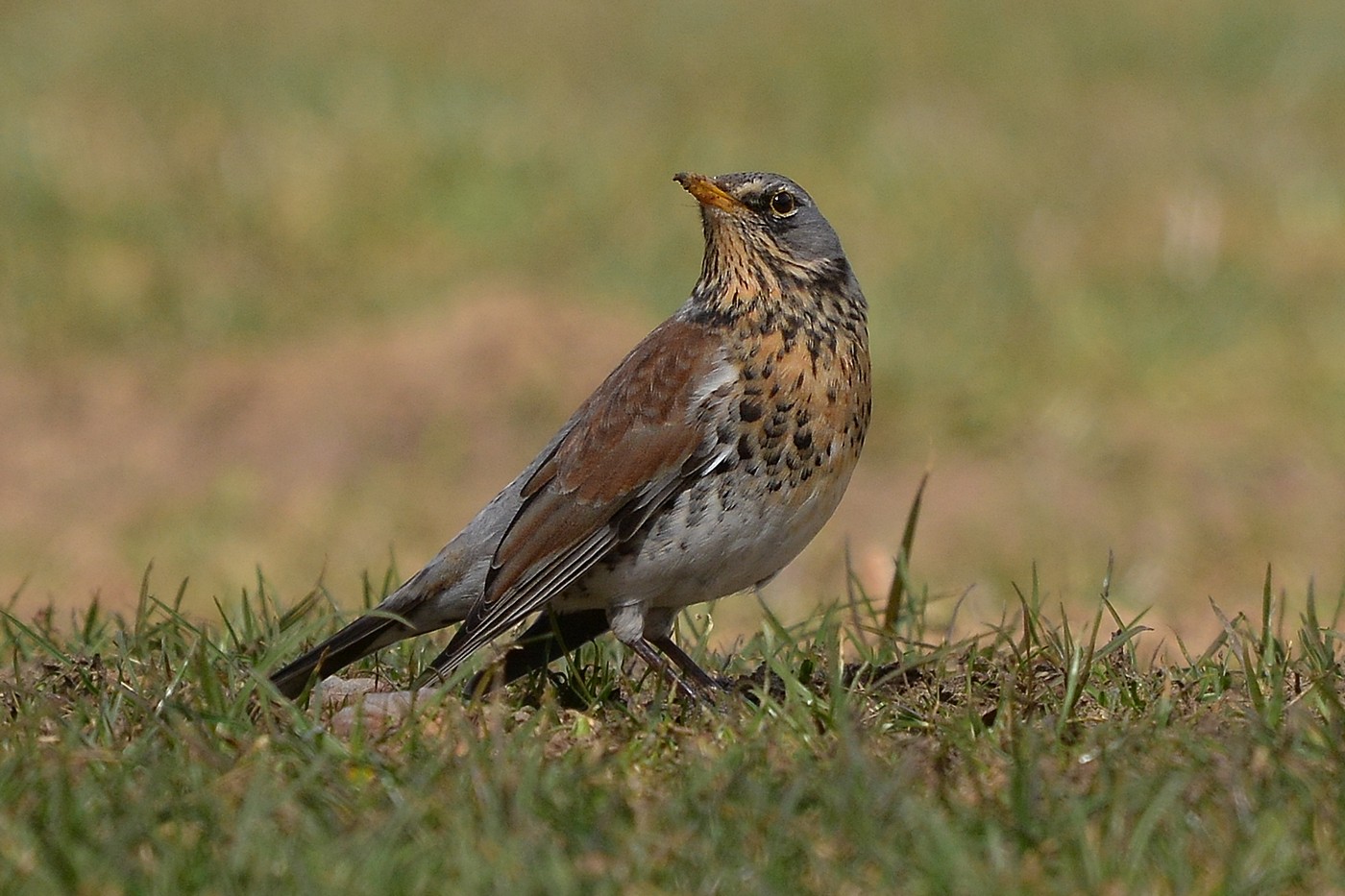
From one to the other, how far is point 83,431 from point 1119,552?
19.1 ft

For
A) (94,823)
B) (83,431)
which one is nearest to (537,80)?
(83,431)

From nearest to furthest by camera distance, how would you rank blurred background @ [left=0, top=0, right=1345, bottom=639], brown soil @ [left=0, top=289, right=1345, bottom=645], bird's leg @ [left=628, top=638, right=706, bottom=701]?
bird's leg @ [left=628, top=638, right=706, bottom=701]
brown soil @ [left=0, top=289, right=1345, bottom=645]
blurred background @ [left=0, top=0, right=1345, bottom=639]

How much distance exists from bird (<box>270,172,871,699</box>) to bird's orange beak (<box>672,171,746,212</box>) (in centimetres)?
13

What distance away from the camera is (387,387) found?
11383 mm

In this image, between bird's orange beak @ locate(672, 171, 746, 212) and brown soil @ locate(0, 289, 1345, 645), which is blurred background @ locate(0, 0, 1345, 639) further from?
bird's orange beak @ locate(672, 171, 746, 212)

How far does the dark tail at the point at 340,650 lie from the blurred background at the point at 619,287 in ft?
6.40

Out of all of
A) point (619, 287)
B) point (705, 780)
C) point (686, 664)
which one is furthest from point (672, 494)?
point (619, 287)

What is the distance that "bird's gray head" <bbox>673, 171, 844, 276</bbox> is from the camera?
5828mm

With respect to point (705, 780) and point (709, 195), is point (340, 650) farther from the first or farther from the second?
point (709, 195)

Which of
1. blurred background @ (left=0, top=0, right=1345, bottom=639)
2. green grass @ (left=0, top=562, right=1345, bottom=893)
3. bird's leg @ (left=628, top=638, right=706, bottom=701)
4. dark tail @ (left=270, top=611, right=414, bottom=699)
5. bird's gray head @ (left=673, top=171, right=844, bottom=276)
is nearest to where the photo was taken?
green grass @ (left=0, top=562, right=1345, bottom=893)

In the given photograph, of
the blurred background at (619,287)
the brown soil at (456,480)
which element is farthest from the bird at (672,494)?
the brown soil at (456,480)

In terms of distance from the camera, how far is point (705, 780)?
159 inches

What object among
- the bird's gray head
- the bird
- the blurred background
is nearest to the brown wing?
the bird

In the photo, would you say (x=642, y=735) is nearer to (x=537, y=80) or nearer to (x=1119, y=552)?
(x=1119, y=552)
